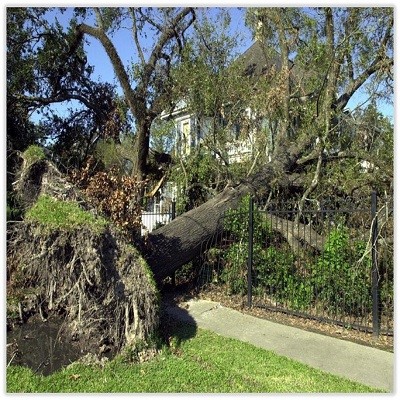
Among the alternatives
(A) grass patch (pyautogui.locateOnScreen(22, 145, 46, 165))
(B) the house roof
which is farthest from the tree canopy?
(A) grass patch (pyautogui.locateOnScreen(22, 145, 46, 165))

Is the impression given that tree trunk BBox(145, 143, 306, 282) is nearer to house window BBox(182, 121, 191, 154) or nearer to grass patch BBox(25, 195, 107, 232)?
grass patch BBox(25, 195, 107, 232)

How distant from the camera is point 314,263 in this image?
24.5ft

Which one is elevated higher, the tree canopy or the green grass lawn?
the tree canopy

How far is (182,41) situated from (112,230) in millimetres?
7903

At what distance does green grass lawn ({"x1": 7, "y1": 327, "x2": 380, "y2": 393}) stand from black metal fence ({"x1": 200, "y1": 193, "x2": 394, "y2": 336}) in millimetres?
1854

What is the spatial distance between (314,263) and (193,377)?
3538 mm

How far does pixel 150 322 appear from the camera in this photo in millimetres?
5355

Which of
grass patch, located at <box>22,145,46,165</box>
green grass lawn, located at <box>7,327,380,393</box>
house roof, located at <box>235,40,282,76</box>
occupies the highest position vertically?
house roof, located at <box>235,40,282,76</box>

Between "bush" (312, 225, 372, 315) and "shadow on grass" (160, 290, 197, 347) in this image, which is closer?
"shadow on grass" (160, 290, 197, 347)

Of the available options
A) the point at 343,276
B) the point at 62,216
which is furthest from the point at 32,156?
the point at 343,276

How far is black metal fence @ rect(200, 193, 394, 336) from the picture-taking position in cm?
650

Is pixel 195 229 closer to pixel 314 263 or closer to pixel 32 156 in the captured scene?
pixel 314 263

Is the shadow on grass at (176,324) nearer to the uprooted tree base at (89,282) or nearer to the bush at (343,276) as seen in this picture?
the uprooted tree base at (89,282)

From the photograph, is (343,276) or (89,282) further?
(343,276)
